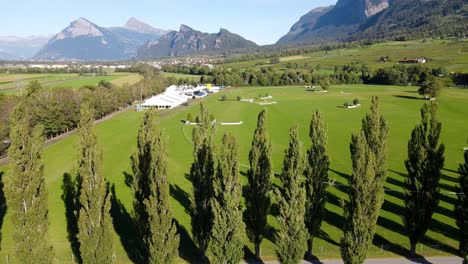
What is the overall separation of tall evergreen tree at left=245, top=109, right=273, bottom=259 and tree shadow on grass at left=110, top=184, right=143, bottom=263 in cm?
1021

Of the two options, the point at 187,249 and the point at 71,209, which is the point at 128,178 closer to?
the point at 71,209

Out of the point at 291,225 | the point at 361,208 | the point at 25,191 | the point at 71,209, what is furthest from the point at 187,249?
the point at 71,209

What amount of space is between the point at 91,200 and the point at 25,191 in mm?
4432

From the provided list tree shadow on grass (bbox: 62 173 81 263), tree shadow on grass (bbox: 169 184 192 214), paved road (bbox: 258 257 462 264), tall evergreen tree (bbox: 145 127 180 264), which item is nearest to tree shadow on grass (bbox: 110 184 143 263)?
tall evergreen tree (bbox: 145 127 180 264)

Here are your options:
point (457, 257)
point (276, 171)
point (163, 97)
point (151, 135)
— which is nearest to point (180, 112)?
point (163, 97)

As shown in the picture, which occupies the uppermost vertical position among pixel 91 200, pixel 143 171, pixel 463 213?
pixel 143 171

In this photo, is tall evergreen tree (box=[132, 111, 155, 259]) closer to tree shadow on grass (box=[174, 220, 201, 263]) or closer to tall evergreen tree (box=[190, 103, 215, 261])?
tree shadow on grass (box=[174, 220, 201, 263])

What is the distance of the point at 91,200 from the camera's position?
91.4 ft

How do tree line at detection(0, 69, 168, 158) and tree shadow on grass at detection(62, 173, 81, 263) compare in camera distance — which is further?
tree line at detection(0, 69, 168, 158)

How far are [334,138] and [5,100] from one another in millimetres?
72403

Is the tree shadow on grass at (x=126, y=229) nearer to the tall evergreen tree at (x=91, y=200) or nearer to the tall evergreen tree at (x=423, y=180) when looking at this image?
the tall evergreen tree at (x=91, y=200)

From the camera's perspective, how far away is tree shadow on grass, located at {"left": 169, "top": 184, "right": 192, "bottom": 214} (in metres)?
46.3

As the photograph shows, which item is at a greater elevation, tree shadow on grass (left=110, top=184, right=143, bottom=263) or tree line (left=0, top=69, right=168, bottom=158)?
tree line (left=0, top=69, right=168, bottom=158)

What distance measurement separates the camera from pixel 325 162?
3522 cm
